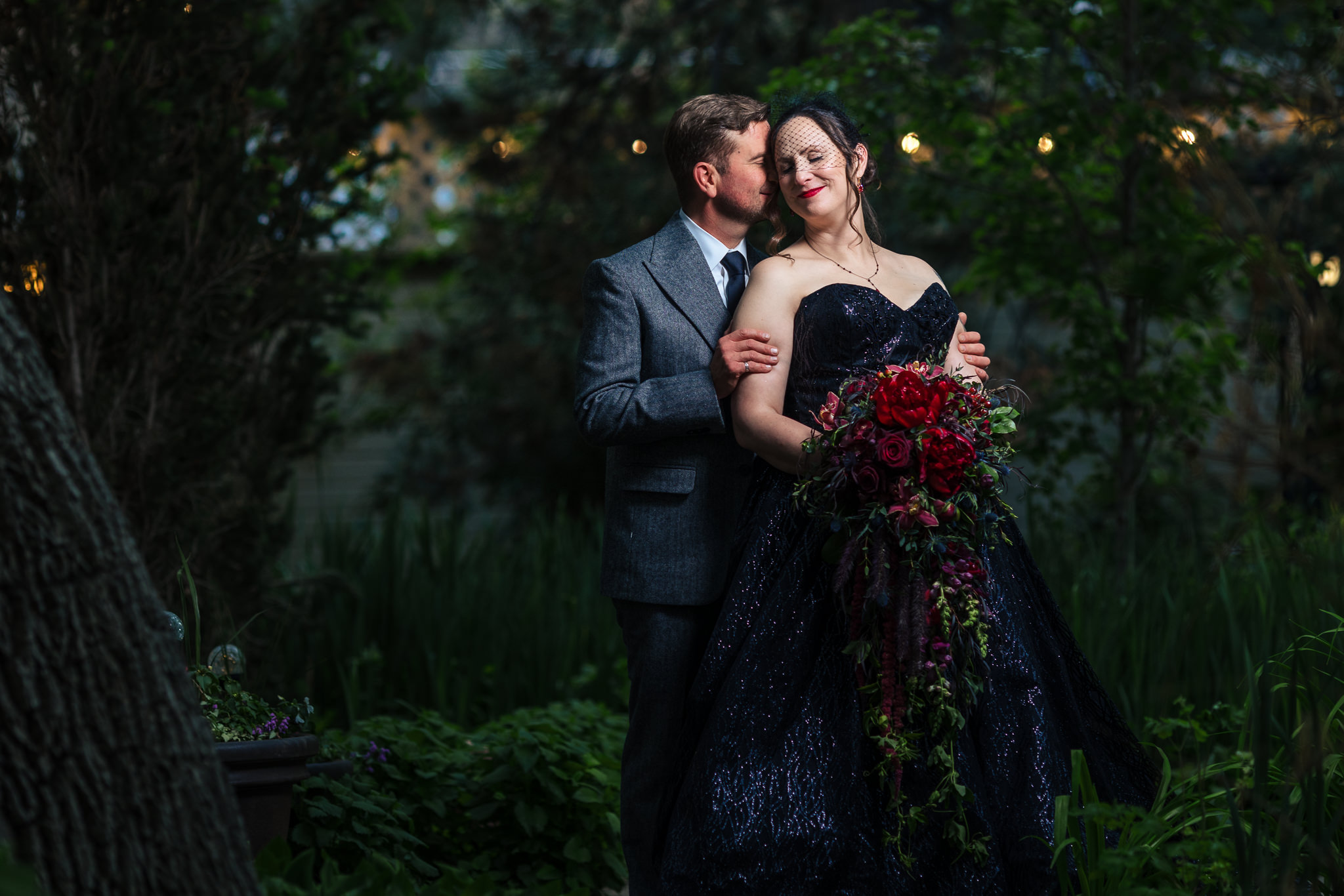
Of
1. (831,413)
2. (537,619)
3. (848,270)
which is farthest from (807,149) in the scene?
(537,619)

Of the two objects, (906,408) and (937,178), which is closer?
(906,408)

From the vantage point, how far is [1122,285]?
3.62 feet

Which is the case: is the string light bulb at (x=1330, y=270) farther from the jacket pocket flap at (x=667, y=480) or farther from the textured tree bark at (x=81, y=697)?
the textured tree bark at (x=81, y=697)

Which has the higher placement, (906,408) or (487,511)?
(906,408)

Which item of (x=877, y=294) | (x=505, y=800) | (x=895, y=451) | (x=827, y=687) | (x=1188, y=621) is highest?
(x=877, y=294)

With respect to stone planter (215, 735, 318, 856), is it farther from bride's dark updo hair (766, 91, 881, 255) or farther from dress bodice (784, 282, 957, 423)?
bride's dark updo hair (766, 91, 881, 255)

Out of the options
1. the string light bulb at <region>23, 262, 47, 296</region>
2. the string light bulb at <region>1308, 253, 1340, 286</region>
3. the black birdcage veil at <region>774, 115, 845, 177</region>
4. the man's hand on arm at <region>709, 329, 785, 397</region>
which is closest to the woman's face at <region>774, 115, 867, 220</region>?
the black birdcage veil at <region>774, 115, 845, 177</region>

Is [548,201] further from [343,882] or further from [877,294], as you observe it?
[343,882]

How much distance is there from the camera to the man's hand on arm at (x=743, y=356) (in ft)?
8.23

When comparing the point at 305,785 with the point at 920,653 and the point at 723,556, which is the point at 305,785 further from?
the point at 920,653

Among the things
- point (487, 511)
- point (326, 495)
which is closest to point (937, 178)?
point (487, 511)

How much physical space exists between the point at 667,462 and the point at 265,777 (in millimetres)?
1055

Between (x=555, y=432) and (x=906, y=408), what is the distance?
7429mm

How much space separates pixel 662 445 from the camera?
108 inches
